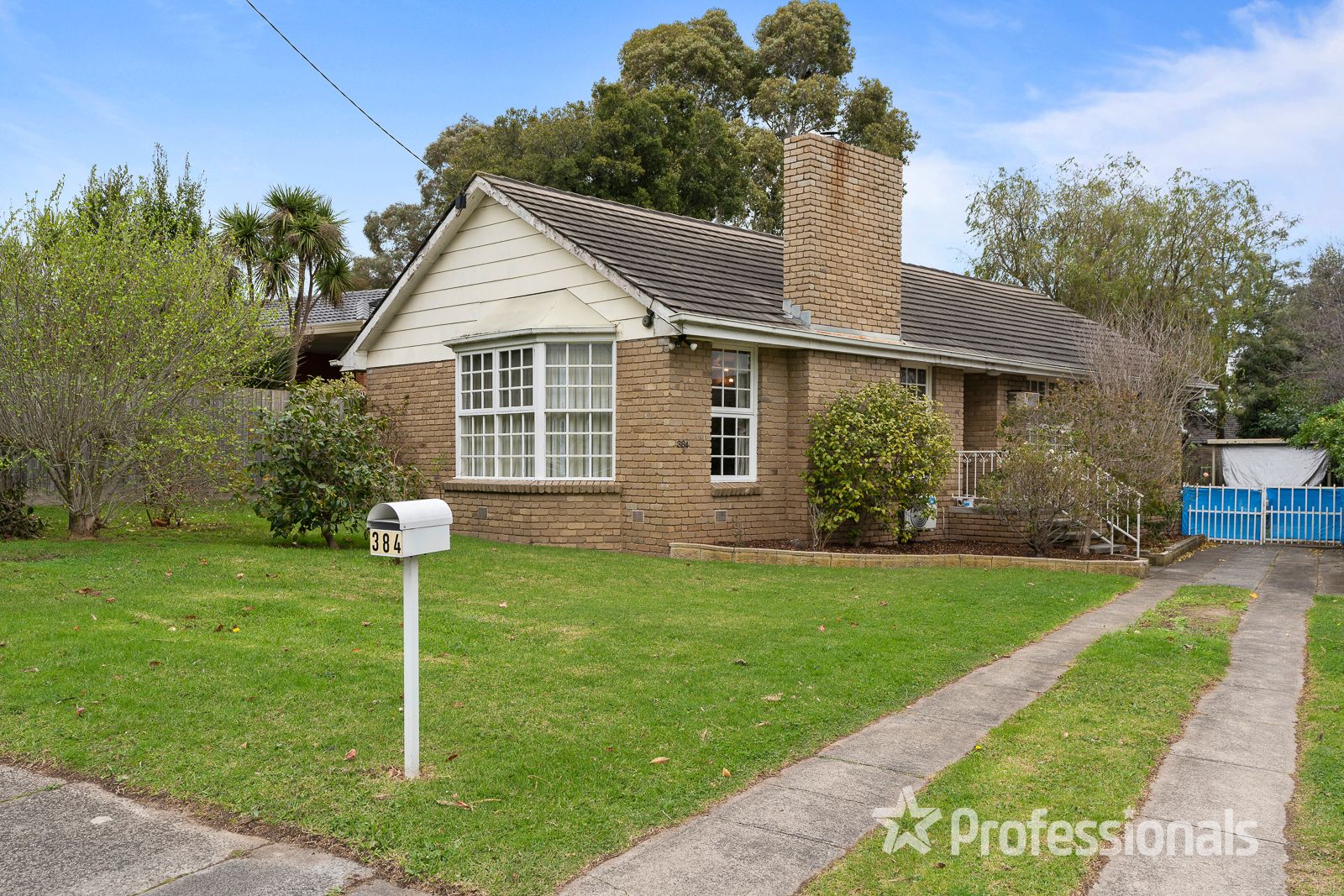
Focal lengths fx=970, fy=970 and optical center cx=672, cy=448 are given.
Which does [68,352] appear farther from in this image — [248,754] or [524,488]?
[248,754]

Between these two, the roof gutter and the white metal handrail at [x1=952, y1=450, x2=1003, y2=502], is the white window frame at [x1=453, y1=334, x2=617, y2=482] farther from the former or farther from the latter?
the white metal handrail at [x1=952, y1=450, x2=1003, y2=502]

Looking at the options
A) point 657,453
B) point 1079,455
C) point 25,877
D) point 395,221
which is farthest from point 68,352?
point 395,221

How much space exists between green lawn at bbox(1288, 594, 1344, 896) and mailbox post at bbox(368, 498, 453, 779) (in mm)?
3695

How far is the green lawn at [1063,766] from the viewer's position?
3713 mm

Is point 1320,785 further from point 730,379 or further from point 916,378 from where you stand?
point 916,378

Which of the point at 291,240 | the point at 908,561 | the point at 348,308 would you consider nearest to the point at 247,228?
the point at 291,240

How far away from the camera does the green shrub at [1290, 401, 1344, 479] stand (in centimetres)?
1673

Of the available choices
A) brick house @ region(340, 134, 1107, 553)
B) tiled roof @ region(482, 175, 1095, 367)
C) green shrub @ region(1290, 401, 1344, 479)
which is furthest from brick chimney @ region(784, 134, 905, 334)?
green shrub @ region(1290, 401, 1344, 479)

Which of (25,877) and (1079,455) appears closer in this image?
(25,877)

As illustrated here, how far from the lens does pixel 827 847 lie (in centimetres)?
397

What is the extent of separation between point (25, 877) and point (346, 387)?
1201 cm

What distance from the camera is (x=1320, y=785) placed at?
15.6 ft

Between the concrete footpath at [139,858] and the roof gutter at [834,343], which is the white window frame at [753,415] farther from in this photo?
the concrete footpath at [139,858]

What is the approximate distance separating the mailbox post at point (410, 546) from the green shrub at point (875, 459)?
9866 mm
